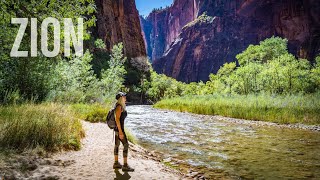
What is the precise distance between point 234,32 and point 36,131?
120832 mm

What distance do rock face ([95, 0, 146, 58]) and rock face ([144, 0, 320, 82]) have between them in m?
37.4

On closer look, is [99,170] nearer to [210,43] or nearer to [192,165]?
[192,165]

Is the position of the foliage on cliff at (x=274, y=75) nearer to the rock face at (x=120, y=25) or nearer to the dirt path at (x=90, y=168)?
the dirt path at (x=90, y=168)

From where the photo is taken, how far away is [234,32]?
118438 mm

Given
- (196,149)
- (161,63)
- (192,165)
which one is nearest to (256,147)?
(196,149)

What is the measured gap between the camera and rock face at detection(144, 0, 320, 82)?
8919 cm

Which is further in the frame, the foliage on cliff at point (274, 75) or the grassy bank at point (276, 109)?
the foliage on cliff at point (274, 75)

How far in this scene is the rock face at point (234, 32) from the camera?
89188 millimetres

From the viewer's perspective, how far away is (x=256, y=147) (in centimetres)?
1123

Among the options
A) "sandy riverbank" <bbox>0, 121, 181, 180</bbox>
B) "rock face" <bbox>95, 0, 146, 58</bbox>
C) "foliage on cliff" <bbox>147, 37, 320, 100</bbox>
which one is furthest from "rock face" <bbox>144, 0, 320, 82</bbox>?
"sandy riverbank" <bbox>0, 121, 181, 180</bbox>

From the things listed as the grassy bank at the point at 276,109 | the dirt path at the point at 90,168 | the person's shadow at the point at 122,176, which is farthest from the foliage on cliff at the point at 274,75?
the person's shadow at the point at 122,176

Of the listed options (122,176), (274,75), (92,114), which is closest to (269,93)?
(274,75)

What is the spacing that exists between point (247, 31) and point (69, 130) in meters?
117

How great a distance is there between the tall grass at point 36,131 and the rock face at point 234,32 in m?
85.7
